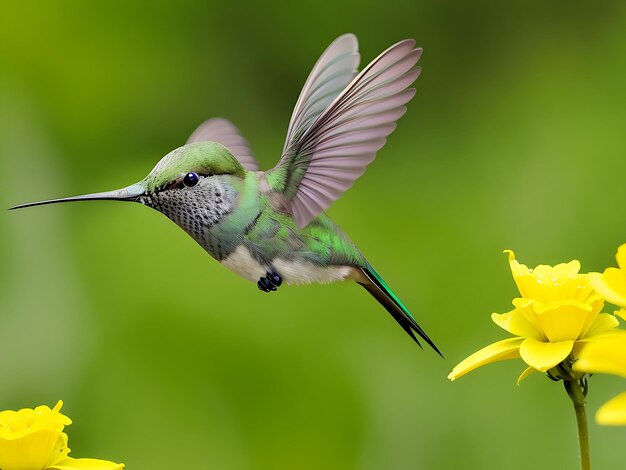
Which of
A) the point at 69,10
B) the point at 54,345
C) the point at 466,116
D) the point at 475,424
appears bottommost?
the point at 475,424

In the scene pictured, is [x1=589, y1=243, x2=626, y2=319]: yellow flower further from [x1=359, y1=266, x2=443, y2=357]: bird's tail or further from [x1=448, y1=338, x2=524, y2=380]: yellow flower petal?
[x1=359, y1=266, x2=443, y2=357]: bird's tail

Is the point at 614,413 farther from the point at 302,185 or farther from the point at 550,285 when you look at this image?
the point at 302,185

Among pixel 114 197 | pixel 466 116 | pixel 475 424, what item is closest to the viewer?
pixel 114 197

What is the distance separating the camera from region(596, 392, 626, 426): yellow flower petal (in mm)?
425

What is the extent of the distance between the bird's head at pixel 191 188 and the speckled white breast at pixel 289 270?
0.03m

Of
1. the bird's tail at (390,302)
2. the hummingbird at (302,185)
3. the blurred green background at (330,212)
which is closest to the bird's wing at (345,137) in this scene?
the hummingbird at (302,185)

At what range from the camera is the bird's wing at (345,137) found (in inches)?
25.0

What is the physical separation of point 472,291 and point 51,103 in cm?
88

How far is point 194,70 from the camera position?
195 cm

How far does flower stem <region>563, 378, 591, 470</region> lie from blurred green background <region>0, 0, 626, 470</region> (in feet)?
3.55

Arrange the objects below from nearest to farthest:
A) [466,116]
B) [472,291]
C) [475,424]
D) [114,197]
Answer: [114,197] < [475,424] < [472,291] < [466,116]

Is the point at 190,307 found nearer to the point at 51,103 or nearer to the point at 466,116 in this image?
the point at 51,103

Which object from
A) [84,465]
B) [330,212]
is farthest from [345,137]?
[330,212]

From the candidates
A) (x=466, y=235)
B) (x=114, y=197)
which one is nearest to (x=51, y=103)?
(x=466, y=235)
